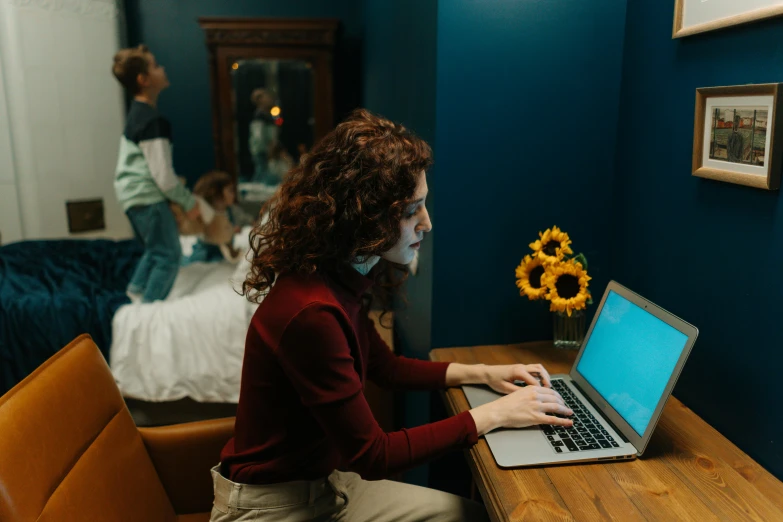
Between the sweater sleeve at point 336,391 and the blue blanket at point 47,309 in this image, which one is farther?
the blue blanket at point 47,309

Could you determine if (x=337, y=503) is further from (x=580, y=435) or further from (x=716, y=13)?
(x=716, y=13)

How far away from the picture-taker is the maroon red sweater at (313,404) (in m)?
1.04

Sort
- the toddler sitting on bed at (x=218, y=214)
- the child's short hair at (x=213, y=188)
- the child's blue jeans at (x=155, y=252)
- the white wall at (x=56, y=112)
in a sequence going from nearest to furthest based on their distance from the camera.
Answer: the child's blue jeans at (x=155, y=252)
the toddler sitting on bed at (x=218, y=214)
the child's short hair at (x=213, y=188)
the white wall at (x=56, y=112)

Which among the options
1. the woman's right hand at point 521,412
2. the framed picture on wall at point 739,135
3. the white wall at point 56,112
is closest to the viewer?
the framed picture on wall at point 739,135

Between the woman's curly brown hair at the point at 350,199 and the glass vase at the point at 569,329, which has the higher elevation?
the woman's curly brown hair at the point at 350,199

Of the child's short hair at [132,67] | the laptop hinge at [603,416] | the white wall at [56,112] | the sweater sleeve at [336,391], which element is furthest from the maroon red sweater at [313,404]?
the white wall at [56,112]

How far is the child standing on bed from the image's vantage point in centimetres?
265

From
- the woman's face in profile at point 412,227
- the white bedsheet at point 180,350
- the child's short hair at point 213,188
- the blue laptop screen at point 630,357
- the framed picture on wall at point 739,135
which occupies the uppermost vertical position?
the framed picture on wall at point 739,135

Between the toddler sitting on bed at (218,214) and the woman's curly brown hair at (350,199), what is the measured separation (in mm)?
2050

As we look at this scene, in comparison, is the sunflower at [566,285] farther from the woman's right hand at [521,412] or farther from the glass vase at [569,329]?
the woman's right hand at [521,412]

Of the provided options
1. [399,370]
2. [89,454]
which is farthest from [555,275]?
[89,454]

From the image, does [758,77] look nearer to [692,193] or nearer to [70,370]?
[692,193]

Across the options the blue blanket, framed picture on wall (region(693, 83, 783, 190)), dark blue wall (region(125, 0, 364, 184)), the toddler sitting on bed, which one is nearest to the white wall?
dark blue wall (region(125, 0, 364, 184))

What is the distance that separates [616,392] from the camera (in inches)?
46.8
